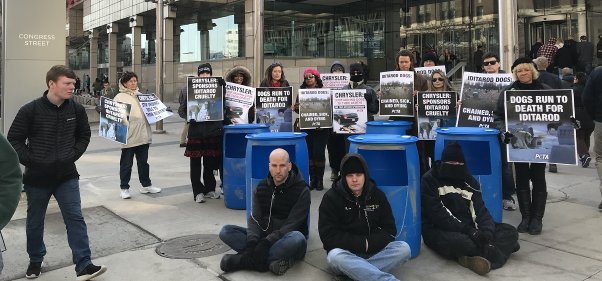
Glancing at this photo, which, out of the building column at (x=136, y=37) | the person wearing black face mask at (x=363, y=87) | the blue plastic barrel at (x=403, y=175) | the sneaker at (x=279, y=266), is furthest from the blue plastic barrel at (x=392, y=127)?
the building column at (x=136, y=37)

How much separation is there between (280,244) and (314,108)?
125 inches

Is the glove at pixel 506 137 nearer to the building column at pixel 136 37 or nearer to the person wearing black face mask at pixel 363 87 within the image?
the person wearing black face mask at pixel 363 87

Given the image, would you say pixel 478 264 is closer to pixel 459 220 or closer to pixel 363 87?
pixel 459 220

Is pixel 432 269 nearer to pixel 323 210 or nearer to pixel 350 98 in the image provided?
pixel 323 210

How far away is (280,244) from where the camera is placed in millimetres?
4094

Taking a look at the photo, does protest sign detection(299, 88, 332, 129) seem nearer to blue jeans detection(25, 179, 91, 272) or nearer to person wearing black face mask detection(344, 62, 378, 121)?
person wearing black face mask detection(344, 62, 378, 121)

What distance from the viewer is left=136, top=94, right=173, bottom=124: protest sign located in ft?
22.9

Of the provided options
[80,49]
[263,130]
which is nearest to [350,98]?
[263,130]

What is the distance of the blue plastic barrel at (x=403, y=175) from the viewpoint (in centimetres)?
423

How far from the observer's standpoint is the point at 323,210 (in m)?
3.98

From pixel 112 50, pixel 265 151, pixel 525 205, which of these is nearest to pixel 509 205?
pixel 525 205

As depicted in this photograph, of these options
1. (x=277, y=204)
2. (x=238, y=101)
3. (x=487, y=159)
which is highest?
(x=238, y=101)

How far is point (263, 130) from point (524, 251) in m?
3.27

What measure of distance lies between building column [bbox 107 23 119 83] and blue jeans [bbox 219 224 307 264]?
116 ft
